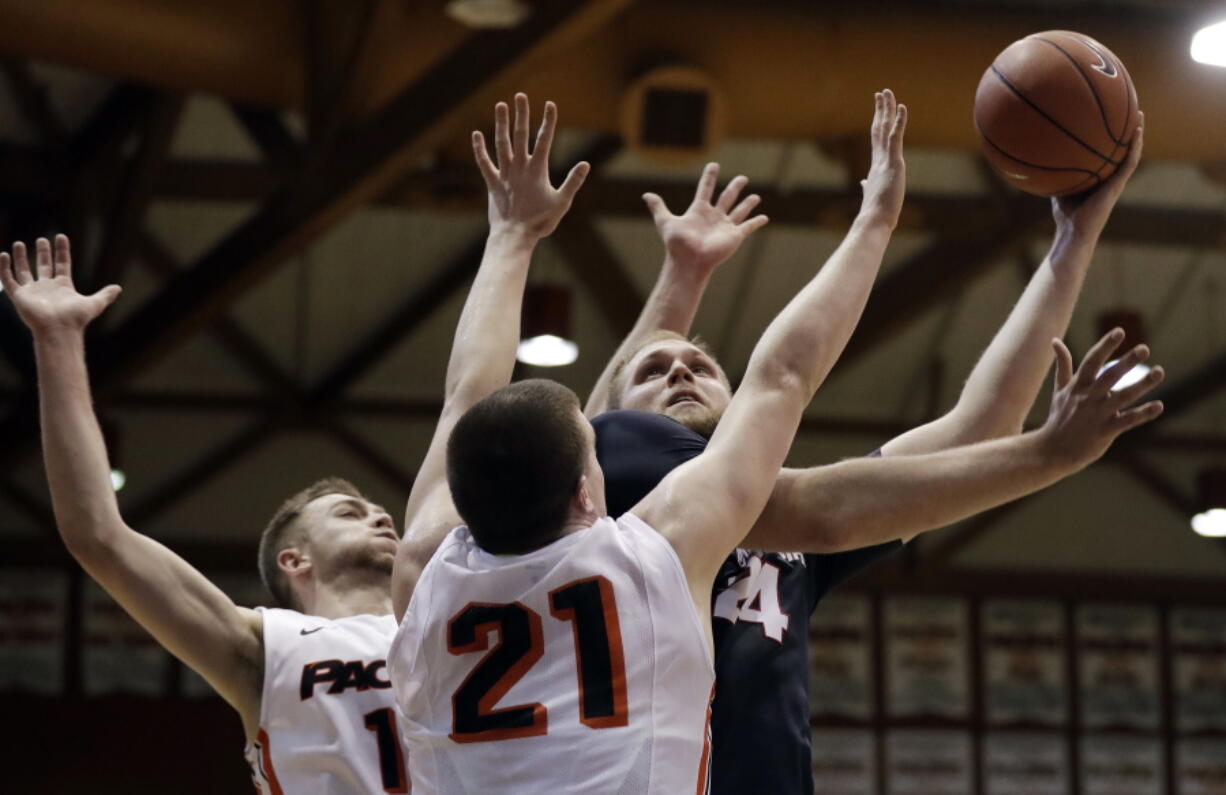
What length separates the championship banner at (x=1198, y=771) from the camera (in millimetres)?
16688

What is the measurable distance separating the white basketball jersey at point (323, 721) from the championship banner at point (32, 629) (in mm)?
Result: 12018

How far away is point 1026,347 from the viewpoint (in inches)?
165

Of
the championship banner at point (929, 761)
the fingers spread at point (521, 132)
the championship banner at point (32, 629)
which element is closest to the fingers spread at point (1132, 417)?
the fingers spread at point (521, 132)

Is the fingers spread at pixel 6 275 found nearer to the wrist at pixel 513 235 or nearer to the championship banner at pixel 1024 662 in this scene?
the wrist at pixel 513 235

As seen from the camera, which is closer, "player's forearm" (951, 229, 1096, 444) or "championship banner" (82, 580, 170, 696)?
"player's forearm" (951, 229, 1096, 444)

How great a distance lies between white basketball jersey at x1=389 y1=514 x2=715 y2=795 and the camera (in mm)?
3115

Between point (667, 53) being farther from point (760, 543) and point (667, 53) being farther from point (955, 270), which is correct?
point (760, 543)

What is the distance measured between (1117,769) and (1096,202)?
13.3 m

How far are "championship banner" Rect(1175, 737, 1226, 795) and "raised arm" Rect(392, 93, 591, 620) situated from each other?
14.2 meters

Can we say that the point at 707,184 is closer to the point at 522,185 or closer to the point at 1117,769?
the point at 522,185

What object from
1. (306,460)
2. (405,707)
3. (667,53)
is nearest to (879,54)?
(667,53)

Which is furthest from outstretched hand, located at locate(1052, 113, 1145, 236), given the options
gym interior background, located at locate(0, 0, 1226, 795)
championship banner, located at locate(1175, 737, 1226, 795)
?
championship banner, located at locate(1175, 737, 1226, 795)

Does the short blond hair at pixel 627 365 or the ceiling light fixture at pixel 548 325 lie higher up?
the ceiling light fixture at pixel 548 325

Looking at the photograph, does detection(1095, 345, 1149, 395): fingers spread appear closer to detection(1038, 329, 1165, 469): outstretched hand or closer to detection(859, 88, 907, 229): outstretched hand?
detection(1038, 329, 1165, 469): outstretched hand
